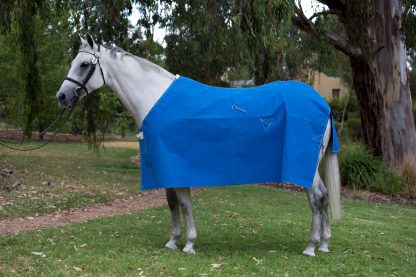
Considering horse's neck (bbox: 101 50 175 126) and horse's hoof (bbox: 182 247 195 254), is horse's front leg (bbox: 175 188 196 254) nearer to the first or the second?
horse's hoof (bbox: 182 247 195 254)

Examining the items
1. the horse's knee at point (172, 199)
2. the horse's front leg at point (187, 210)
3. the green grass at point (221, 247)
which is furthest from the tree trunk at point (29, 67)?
the horse's front leg at point (187, 210)

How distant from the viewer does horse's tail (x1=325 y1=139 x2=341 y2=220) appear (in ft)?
20.1

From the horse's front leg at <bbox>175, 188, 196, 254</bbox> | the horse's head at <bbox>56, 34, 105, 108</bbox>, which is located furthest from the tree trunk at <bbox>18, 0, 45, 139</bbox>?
the horse's front leg at <bbox>175, 188, 196, 254</bbox>

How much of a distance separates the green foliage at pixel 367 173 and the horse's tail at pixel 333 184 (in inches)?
323

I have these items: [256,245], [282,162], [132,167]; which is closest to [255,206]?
[256,245]

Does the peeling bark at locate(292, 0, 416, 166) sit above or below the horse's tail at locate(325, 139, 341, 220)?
above

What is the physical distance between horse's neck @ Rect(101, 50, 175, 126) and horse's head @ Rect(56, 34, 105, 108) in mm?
110

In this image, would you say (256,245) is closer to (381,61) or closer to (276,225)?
(276,225)

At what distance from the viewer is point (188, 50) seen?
15172mm

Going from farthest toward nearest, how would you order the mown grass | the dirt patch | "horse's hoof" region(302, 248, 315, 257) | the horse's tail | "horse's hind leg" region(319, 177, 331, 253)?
the mown grass → the dirt patch → the horse's tail → "horse's hind leg" region(319, 177, 331, 253) → "horse's hoof" region(302, 248, 315, 257)

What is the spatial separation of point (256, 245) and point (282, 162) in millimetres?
1313

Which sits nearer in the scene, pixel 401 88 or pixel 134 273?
pixel 134 273

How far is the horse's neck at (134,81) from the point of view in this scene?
224 inches

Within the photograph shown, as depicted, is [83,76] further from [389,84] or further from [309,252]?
[389,84]
